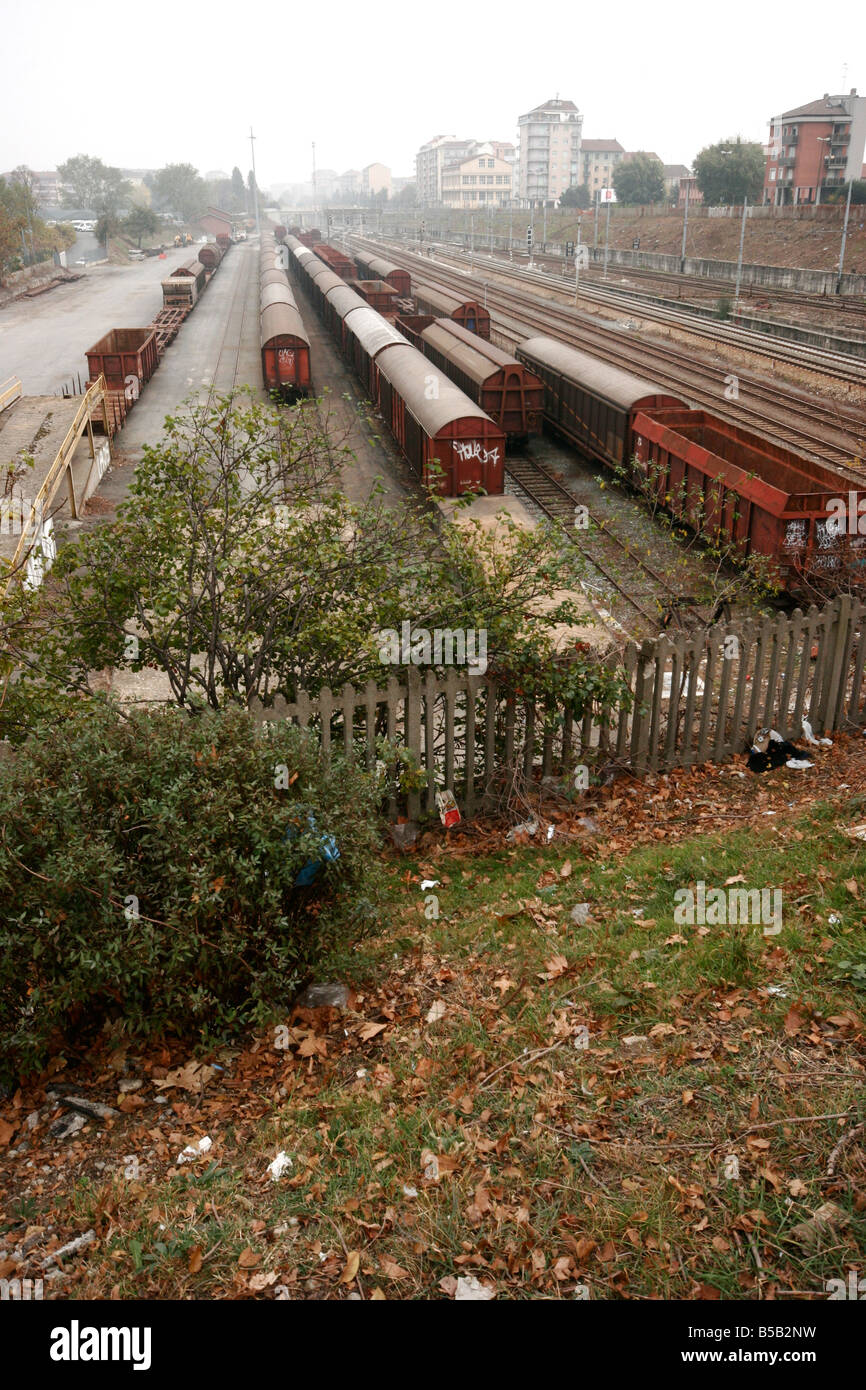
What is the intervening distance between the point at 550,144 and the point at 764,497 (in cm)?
20242

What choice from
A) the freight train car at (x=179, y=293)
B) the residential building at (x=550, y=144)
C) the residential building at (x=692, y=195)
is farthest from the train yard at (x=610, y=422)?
the residential building at (x=550, y=144)

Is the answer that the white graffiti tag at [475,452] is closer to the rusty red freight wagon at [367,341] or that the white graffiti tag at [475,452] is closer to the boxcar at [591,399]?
the boxcar at [591,399]

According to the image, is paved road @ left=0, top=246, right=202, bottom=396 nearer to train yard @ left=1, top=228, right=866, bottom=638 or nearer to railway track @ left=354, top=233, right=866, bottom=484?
train yard @ left=1, top=228, right=866, bottom=638

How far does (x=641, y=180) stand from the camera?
110m

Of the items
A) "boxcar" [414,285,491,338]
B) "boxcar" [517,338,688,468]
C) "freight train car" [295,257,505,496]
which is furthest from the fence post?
"boxcar" [414,285,491,338]

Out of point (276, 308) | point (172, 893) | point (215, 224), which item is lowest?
point (172, 893)

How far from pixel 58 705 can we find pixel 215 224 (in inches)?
6602

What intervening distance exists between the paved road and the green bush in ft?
123

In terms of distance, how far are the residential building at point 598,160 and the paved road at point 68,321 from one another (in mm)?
110465

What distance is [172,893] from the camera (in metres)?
5.31

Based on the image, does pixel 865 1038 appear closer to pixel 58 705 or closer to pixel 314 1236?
pixel 314 1236

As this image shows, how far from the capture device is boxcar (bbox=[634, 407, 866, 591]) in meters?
16.1

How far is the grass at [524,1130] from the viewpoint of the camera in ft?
13.4

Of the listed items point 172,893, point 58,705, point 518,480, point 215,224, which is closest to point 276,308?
point 518,480
